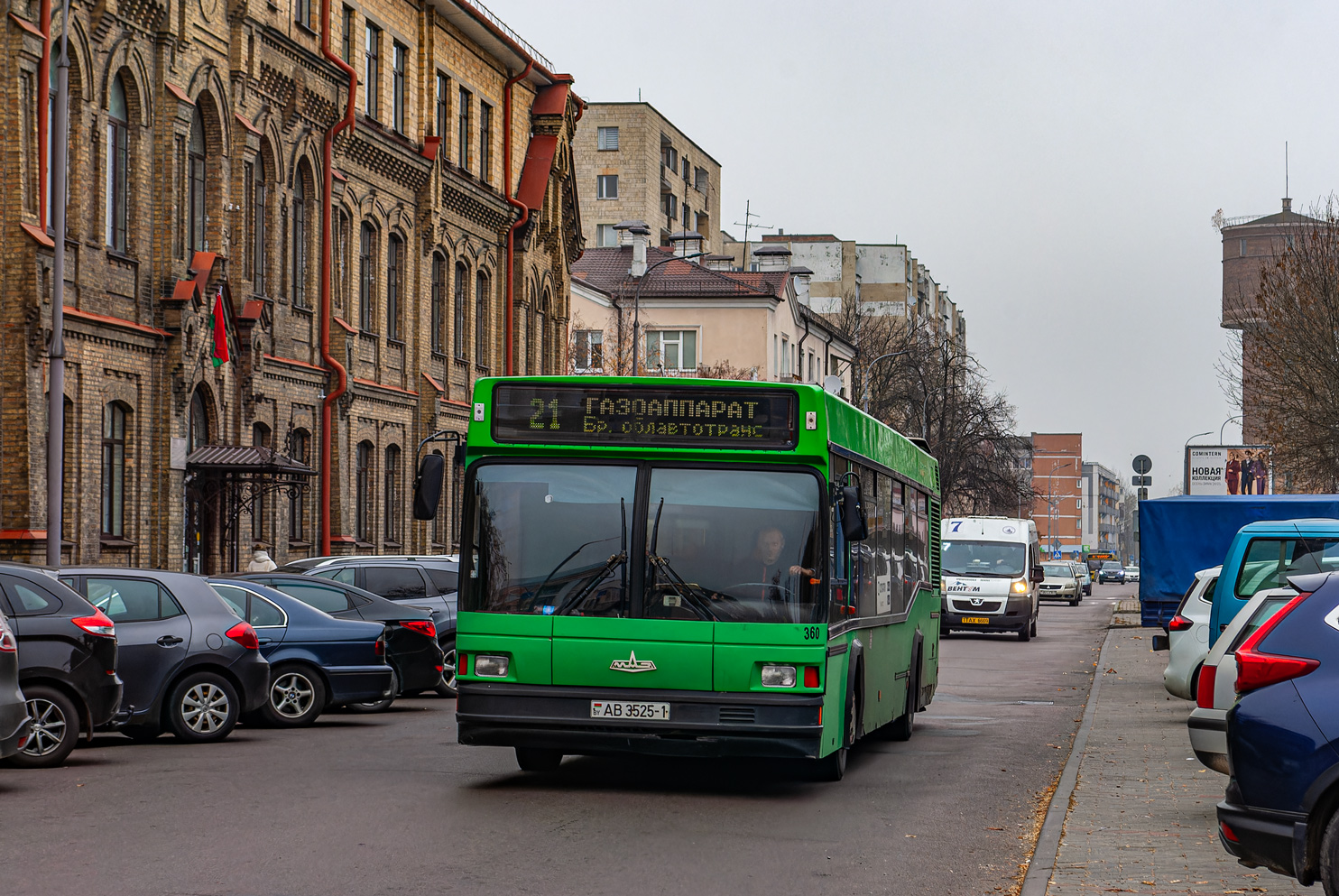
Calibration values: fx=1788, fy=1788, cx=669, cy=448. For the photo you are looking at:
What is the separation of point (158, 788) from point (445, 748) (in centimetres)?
342

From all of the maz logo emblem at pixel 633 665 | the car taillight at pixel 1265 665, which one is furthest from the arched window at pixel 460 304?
the car taillight at pixel 1265 665

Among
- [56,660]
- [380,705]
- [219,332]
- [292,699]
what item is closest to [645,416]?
[56,660]

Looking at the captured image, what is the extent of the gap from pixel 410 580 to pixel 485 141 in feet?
81.6

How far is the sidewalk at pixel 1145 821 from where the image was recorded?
29.0 feet

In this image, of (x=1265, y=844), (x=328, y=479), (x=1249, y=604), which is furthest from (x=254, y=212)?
(x=1265, y=844)

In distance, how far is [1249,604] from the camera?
455 inches

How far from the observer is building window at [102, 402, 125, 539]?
2667 cm

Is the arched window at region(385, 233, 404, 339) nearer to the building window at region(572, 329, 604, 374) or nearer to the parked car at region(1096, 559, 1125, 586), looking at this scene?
the building window at region(572, 329, 604, 374)

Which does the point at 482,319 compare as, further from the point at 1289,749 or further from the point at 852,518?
the point at 1289,749

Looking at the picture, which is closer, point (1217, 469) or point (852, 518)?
point (852, 518)

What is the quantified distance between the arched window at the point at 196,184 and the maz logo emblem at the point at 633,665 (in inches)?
780

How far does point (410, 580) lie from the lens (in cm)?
2164

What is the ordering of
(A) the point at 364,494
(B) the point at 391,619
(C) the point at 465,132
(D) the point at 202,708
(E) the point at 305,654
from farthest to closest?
1. (C) the point at 465,132
2. (A) the point at 364,494
3. (B) the point at 391,619
4. (E) the point at 305,654
5. (D) the point at 202,708

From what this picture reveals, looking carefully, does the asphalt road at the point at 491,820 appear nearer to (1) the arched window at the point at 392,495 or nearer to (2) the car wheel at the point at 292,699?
(2) the car wheel at the point at 292,699
